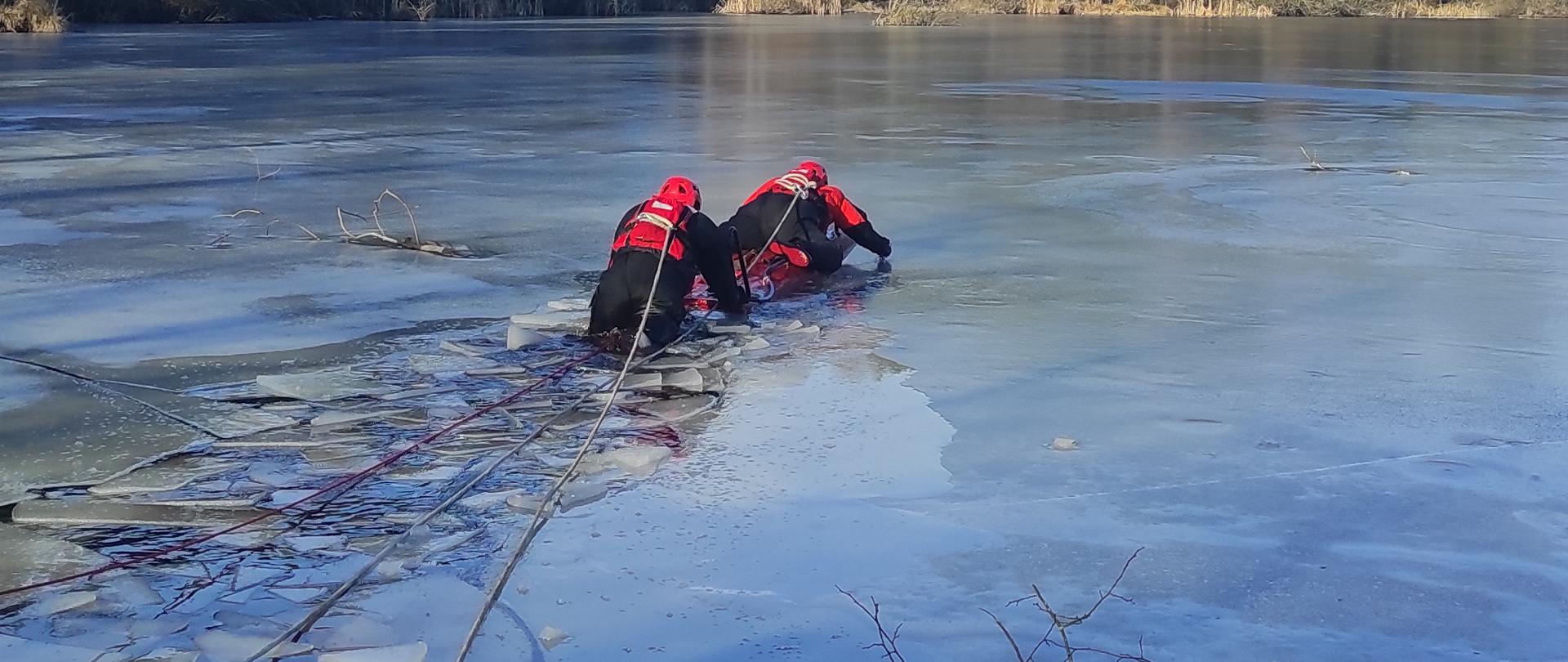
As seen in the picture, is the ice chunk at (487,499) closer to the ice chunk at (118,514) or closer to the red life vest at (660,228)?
the ice chunk at (118,514)

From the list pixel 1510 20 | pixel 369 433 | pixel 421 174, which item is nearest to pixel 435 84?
pixel 421 174

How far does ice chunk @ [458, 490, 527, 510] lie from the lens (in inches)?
158

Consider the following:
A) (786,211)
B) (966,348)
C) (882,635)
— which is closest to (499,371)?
(966,348)

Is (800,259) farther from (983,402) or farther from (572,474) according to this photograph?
(572,474)

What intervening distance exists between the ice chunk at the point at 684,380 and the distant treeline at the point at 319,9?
97.1 ft

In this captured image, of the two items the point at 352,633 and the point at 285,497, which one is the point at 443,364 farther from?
the point at 352,633

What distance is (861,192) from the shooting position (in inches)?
377

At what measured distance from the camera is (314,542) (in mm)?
3740

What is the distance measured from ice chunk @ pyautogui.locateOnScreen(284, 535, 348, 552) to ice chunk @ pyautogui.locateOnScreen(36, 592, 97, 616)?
1.51 ft

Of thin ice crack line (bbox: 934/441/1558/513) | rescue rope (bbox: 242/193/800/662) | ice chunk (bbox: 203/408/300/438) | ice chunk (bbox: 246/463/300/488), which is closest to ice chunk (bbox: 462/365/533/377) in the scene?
rescue rope (bbox: 242/193/800/662)

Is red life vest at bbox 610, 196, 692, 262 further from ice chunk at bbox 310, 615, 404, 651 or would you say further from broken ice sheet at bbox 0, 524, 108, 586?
ice chunk at bbox 310, 615, 404, 651

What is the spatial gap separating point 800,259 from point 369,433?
9.45 feet

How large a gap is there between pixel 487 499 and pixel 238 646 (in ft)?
3.30

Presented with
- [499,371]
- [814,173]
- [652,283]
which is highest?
[814,173]
